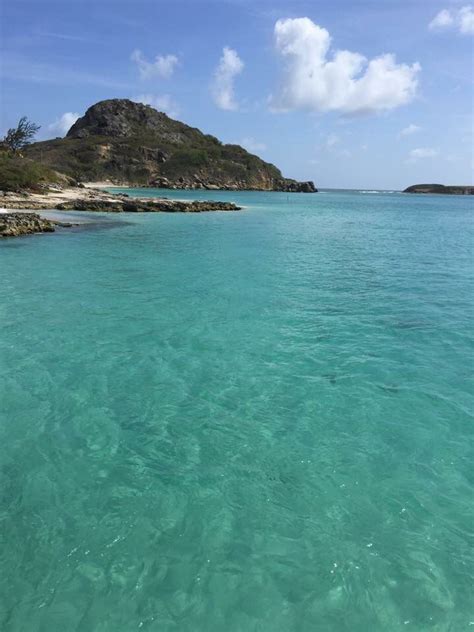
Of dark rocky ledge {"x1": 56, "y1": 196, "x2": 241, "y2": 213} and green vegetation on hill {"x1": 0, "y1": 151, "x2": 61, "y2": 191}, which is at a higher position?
green vegetation on hill {"x1": 0, "y1": 151, "x2": 61, "y2": 191}

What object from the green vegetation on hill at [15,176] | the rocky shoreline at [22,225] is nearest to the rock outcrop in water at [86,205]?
the green vegetation on hill at [15,176]

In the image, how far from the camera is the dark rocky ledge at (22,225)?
3799 centimetres

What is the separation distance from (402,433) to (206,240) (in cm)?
3558

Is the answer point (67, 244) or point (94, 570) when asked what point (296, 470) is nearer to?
point (94, 570)

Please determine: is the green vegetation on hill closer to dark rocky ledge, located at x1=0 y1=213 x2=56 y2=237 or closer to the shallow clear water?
dark rocky ledge, located at x1=0 y1=213 x2=56 y2=237

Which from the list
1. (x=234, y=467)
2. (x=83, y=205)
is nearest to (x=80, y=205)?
(x=83, y=205)

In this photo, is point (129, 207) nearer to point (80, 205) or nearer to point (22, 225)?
point (80, 205)

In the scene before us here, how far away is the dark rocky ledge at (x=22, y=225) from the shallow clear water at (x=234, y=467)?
21.5m

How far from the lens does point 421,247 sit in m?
42.6

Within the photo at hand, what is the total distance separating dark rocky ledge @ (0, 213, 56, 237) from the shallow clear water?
21450mm

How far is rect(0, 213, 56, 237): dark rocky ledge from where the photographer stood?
125 feet

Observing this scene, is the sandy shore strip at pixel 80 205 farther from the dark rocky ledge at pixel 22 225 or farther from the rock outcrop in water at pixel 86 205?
the dark rocky ledge at pixel 22 225

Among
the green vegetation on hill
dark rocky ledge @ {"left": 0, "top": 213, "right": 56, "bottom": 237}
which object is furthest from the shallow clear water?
the green vegetation on hill

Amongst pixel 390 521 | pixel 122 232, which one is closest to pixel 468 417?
pixel 390 521
